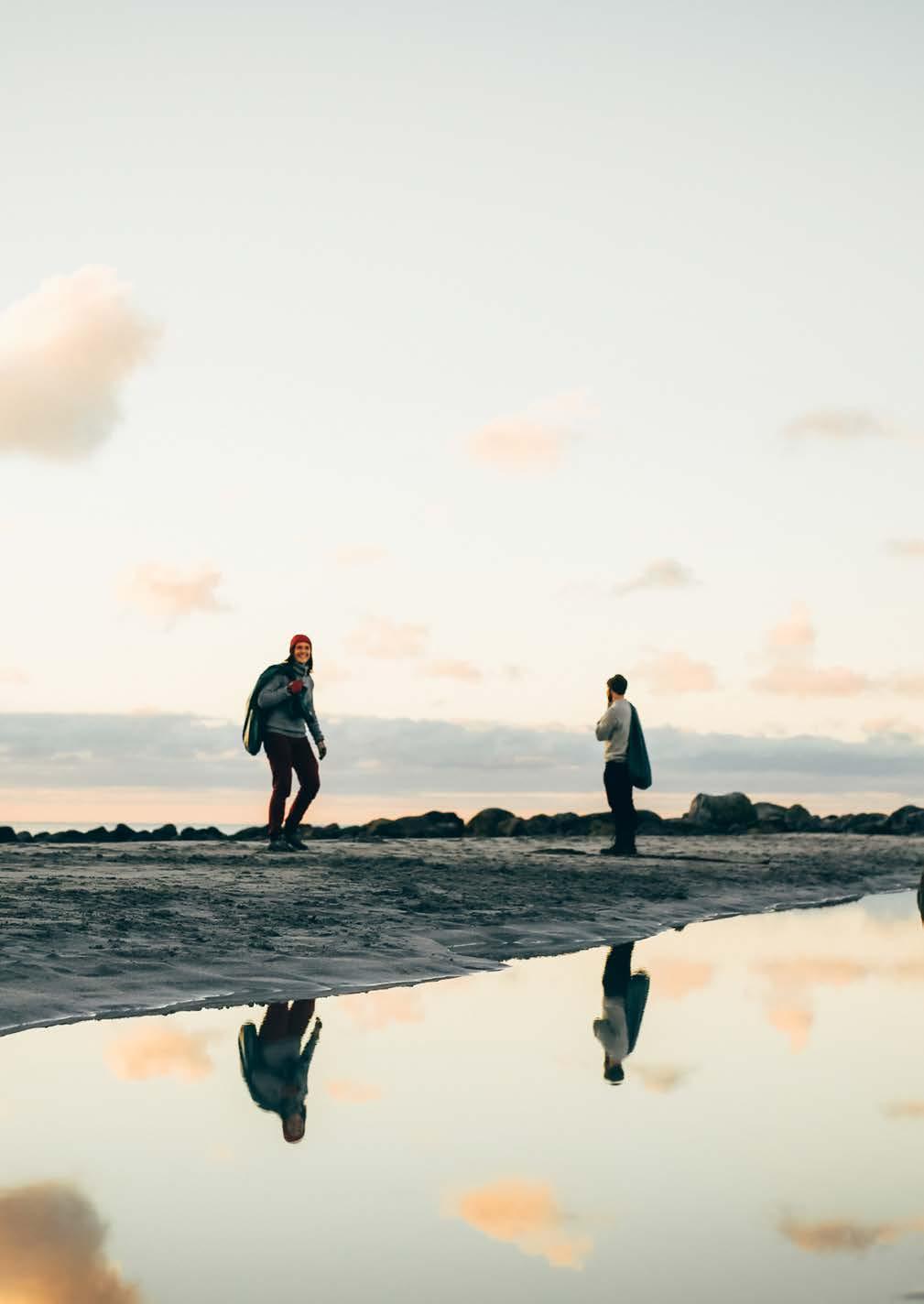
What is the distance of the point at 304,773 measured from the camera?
1580 cm

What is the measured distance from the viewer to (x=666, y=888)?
1452cm

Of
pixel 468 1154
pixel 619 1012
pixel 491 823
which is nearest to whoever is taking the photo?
pixel 468 1154

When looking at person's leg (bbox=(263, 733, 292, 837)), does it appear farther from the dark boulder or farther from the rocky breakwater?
the dark boulder

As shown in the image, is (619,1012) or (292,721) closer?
(619,1012)

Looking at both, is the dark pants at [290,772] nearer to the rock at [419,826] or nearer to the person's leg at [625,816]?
the person's leg at [625,816]

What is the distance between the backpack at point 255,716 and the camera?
51.4 ft

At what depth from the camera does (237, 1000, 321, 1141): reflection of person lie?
16.2 feet

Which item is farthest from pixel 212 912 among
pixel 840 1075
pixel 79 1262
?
pixel 79 1262

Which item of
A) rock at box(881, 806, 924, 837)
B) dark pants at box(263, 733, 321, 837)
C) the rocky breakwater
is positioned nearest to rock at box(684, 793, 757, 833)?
the rocky breakwater

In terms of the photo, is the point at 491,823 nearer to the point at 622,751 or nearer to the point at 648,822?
the point at 648,822

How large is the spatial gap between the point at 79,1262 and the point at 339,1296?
638 millimetres

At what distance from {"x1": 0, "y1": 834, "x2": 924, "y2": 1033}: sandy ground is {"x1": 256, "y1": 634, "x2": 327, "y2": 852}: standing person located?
2.89 feet

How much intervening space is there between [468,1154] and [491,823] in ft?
76.0

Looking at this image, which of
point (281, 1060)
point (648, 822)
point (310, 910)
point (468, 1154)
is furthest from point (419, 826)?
point (468, 1154)
